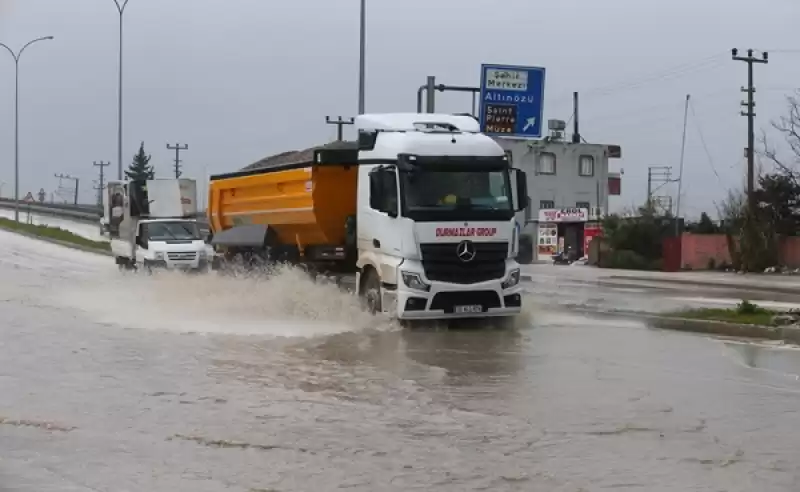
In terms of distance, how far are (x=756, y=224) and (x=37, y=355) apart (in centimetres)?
3400

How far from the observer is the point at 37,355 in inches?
525

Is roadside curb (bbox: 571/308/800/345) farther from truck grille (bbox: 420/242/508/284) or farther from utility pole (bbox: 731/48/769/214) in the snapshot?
utility pole (bbox: 731/48/769/214)

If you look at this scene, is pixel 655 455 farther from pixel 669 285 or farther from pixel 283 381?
pixel 669 285

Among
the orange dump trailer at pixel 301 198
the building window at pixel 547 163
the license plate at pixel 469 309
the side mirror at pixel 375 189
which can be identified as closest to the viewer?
the license plate at pixel 469 309

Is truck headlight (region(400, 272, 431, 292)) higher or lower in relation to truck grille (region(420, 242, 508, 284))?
lower

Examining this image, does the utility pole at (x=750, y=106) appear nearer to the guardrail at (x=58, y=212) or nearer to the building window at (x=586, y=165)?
the building window at (x=586, y=165)

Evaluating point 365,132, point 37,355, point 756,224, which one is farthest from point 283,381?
point 756,224

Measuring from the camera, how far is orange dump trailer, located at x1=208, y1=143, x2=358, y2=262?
57.1ft

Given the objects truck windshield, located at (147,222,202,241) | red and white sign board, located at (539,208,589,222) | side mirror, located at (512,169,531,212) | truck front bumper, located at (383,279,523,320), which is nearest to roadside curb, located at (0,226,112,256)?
truck windshield, located at (147,222,202,241)

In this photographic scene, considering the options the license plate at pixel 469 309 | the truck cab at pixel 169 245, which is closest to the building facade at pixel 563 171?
the truck cab at pixel 169 245

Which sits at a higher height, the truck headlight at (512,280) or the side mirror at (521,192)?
the side mirror at (521,192)

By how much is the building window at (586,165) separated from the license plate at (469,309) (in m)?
58.3

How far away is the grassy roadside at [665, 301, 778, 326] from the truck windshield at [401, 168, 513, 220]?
4.06m

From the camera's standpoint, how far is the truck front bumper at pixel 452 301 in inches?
591
